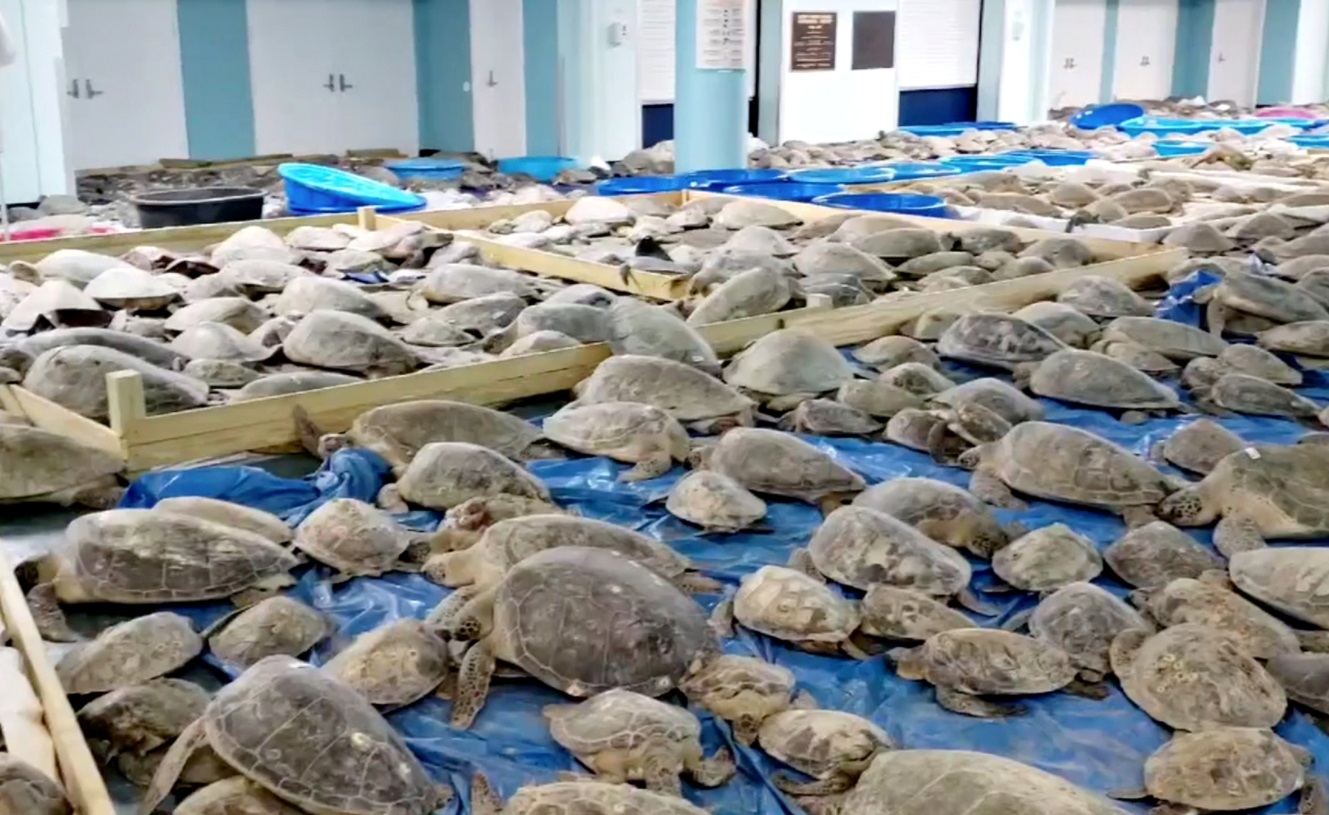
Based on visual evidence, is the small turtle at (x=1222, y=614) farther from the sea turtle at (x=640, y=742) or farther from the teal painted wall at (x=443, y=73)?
the teal painted wall at (x=443, y=73)

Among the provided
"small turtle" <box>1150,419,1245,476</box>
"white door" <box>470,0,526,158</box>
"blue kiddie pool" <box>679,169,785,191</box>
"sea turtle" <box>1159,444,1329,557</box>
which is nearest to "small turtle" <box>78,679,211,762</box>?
"sea turtle" <box>1159,444,1329,557</box>

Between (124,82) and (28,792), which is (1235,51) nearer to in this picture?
(124,82)

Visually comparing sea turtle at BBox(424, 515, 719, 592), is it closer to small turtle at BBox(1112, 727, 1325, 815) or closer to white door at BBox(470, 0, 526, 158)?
small turtle at BBox(1112, 727, 1325, 815)

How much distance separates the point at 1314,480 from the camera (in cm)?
257

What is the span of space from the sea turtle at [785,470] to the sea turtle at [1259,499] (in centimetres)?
67

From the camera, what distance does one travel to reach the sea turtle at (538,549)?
2270mm

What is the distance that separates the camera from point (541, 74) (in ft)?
32.0

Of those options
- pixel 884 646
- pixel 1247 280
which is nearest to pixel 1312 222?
pixel 1247 280

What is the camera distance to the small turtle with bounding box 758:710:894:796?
174 centimetres

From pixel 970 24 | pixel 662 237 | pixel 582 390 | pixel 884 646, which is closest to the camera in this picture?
pixel 884 646

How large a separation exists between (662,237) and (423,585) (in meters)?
3.72

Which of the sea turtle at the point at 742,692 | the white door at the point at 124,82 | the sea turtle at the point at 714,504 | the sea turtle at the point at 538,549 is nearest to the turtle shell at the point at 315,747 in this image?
the sea turtle at the point at 742,692

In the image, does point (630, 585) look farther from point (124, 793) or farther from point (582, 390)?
point (582, 390)

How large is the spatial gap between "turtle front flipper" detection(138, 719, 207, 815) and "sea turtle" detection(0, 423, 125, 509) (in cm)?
115
